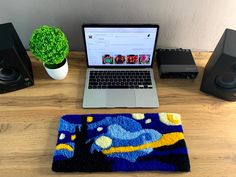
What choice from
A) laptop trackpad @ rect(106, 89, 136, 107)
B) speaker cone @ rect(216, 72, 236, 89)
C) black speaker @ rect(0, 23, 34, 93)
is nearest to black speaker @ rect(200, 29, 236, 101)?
speaker cone @ rect(216, 72, 236, 89)

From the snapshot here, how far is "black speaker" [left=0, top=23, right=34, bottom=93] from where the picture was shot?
744 mm

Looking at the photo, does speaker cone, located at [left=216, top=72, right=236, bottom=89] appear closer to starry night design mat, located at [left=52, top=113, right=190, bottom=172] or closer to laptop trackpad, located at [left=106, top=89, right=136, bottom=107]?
starry night design mat, located at [left=52, top=113, right=190, bottom=172]

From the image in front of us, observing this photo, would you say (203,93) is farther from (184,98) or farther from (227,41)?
(227,41)

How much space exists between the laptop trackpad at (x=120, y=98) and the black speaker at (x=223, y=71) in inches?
11.0

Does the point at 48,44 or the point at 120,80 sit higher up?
the point at 48,44

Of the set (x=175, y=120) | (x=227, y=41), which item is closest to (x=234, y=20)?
(x=227, y=41)

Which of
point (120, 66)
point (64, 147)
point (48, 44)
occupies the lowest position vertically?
point (64, 147)

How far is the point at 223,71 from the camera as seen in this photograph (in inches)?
30.0

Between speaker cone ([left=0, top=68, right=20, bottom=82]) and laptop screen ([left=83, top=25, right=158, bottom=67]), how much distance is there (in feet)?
0.93

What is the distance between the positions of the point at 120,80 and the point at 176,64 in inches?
9.4

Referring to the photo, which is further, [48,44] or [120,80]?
[120,80]

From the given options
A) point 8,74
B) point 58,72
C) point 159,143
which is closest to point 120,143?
point 159,143

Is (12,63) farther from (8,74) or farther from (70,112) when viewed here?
(70,112)

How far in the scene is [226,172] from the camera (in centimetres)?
68
